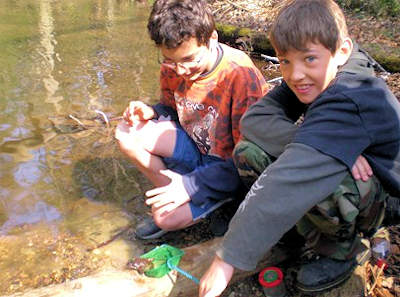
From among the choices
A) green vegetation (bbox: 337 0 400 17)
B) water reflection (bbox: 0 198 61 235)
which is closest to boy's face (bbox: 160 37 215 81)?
water reflection (bbox: 0 198 61 235)

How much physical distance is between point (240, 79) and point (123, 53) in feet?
14.0

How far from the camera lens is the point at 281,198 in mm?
1640

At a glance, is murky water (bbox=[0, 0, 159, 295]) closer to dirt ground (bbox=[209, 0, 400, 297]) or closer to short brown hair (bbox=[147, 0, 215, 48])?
dirt ground (bbox=[209, 0, 400, 297])

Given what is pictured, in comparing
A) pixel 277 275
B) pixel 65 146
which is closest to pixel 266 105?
pixel 277 275

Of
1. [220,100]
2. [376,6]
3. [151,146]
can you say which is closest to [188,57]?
[220,100]

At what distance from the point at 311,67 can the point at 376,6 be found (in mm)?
5918

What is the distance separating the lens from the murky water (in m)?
2.52

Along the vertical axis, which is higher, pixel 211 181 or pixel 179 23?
pixel 179 23

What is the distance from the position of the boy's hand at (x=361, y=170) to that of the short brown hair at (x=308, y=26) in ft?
1.62

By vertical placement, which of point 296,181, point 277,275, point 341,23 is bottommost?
point 277,275

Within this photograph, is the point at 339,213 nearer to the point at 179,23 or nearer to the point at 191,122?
the point at 191,122

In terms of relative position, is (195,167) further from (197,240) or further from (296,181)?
(296,181)

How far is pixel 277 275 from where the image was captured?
2.10 metres

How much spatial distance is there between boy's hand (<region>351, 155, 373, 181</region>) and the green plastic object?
100cm
